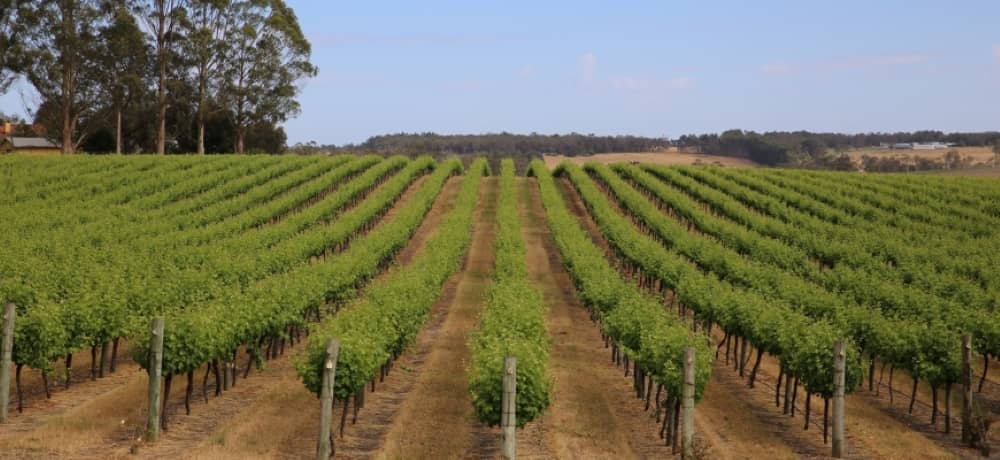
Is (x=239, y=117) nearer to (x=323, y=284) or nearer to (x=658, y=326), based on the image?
(x=323, y=284)

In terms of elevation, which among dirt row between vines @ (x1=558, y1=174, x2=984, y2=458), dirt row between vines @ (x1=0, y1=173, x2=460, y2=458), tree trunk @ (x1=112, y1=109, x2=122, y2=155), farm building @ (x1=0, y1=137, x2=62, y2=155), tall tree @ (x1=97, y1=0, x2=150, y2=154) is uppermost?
tall tree @ (x1=97, y1=0, x2=150, y2=154)


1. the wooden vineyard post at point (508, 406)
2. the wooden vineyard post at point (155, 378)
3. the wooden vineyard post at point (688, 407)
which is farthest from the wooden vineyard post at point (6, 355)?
the wooden vineyard post at point (688, 407)

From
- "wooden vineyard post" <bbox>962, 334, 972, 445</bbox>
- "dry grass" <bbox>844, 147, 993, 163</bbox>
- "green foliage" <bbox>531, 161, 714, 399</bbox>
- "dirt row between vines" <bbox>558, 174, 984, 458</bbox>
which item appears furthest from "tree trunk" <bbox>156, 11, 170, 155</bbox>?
"dry grass" <bbox>844, 147, 993, 163</bbox>

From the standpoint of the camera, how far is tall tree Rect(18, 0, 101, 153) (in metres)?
73.1

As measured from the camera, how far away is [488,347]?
1723cm

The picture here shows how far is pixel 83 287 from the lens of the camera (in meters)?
22.2

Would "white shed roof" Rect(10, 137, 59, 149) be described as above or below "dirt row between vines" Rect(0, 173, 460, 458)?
above

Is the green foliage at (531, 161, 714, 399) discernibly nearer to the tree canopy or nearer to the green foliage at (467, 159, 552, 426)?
the green foliage at (467, 159, 552, 426)

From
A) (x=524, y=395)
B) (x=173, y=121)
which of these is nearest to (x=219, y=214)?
(x=524, y=395)

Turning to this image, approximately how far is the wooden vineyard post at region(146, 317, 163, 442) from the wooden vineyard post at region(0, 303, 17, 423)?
2.81 metres

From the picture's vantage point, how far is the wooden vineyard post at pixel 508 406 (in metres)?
14.9

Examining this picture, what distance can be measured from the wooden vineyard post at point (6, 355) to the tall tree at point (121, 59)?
63.7 meters

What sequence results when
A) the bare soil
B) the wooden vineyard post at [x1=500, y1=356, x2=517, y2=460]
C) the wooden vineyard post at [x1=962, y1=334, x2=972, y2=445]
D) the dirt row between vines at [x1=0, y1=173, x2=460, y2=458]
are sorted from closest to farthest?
1. the wooden vineyard post at [x1=500, y1=356, x2=517, y2=460]
2. the dirt row between vines at [x1=0, y1=173, x2=460, y2=458]
3. the bare soil
4. the wooden vineyard post at [x1=962, y1=334, x2=972, y2=445]

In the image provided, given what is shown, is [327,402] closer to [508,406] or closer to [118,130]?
[508,406]
